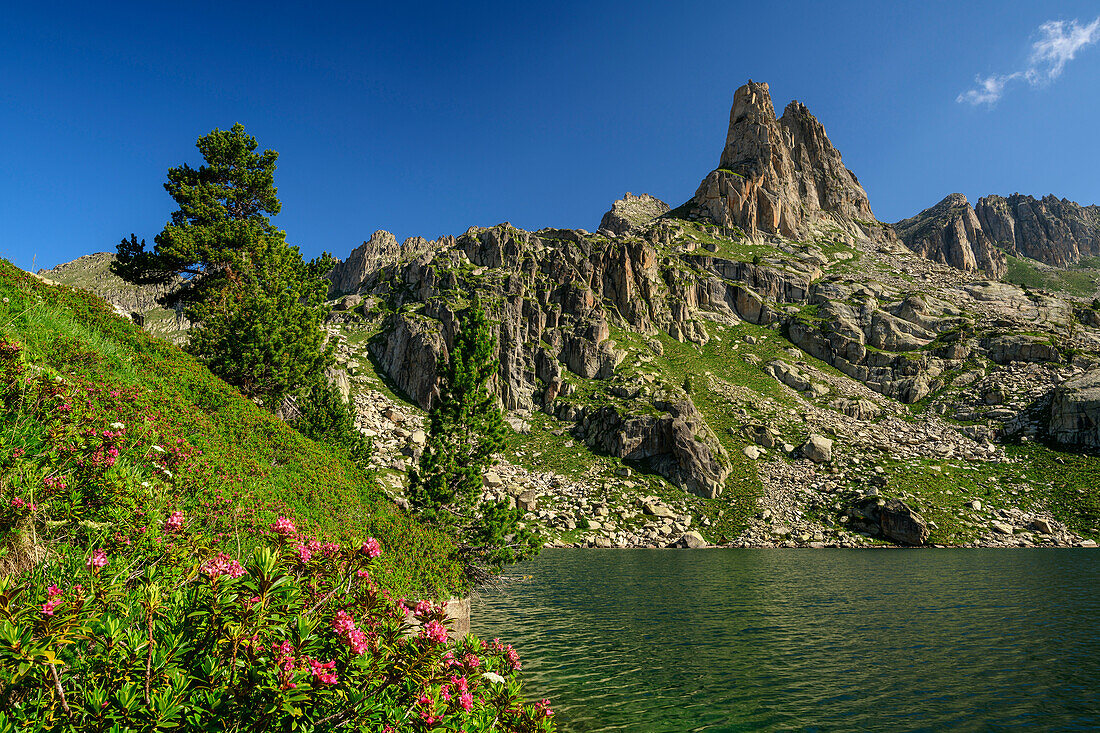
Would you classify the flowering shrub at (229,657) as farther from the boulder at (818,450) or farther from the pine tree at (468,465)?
the boulder at (818,450)

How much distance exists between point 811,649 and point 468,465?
21.0 metres

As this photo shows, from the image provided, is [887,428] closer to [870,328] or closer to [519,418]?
[870,328]

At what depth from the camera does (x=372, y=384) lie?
Answer: 11050 cm

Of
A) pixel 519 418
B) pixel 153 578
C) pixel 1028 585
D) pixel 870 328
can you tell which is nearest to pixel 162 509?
pixel 153 578

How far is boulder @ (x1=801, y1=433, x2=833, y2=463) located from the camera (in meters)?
91.5

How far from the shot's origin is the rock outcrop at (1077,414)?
85.6 metres

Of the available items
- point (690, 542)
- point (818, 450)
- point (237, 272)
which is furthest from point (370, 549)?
point (818, 450)

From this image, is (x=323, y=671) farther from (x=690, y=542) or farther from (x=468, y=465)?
(x=690, y=542)

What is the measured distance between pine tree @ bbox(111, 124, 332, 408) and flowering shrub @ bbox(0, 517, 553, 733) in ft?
83.6

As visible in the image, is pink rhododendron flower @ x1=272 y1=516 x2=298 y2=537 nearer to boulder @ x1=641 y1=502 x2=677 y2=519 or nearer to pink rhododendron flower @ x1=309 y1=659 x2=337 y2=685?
pink rhododendron flower @ x1=309 y1=659 x2=337 y2=685

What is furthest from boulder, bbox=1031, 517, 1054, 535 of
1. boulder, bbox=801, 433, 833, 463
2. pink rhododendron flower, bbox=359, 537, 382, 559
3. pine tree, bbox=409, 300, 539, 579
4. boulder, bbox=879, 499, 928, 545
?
pink rhododendron flower, bbox=359, 537, 382, 559

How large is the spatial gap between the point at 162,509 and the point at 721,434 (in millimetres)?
104261

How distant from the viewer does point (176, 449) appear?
11156mm

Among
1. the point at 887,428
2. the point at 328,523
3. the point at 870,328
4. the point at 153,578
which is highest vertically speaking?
the point at 870,328
